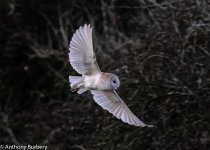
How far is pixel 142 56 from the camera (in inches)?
142

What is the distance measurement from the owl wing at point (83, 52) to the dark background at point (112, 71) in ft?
1.87

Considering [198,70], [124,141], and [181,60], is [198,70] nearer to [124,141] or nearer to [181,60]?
[181,60]

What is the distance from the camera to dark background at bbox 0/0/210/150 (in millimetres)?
3338

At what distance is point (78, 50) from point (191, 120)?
2.47ft

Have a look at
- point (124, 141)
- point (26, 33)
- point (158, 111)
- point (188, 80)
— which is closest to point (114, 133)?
point (124, 141)

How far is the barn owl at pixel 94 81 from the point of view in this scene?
8.95ft

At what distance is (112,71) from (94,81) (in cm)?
101

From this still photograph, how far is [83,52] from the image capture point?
2.94m
